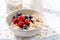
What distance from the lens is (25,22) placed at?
33.2 inches

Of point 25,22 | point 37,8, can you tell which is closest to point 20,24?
point 25,22

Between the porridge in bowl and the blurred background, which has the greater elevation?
the blurred background

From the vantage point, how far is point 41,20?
2.96 ft

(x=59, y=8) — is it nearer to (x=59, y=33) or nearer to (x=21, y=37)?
(x=59, y=33)

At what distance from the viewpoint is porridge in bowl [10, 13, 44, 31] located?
83cm

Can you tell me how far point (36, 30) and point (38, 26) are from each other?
4 cm

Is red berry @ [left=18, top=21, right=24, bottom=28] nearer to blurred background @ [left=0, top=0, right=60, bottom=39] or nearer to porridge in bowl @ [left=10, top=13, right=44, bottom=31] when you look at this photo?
porridge in bowl @ [left=10, top=13, right=44, bottom=31]

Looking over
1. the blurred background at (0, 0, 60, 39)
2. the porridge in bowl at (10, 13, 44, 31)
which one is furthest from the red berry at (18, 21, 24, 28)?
the blurred background at (0, 0, 60, 39)

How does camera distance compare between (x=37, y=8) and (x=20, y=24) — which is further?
(x=37, y=8)

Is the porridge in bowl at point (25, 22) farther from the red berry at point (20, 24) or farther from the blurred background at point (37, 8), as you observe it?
the blurred background at point (37, 8)

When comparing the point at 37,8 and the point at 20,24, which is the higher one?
the point at 37,8

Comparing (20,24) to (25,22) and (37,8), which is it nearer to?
(25,22)

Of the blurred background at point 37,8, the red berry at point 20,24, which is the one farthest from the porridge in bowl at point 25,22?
the blurred background at point 37,8

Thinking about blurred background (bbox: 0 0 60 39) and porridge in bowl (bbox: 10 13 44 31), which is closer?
porridge in bowl (bbox: 10 13 44 31)
